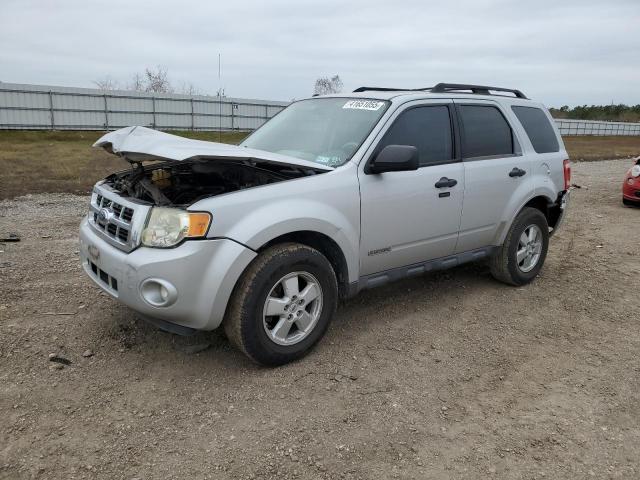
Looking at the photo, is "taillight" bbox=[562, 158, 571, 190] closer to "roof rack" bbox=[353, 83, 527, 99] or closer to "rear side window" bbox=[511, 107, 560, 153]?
"rear side window" bbox=[511, 107, 560, 153]

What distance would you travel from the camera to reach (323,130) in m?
4.25

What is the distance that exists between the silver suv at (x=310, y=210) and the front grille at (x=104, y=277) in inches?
0.6

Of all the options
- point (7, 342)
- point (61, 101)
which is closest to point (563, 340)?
point (7, 342)

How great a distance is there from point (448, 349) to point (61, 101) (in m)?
28.8

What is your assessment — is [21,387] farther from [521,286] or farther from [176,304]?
[521,286]

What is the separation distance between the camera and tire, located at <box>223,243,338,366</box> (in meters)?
3.27

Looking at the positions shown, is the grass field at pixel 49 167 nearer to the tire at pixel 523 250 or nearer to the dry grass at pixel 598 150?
the dry grass at pixel 598 150

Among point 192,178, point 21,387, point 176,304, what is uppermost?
point 192,178

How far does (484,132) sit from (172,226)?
9.93 ft

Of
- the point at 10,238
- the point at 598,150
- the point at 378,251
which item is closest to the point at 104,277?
the point at 378,251

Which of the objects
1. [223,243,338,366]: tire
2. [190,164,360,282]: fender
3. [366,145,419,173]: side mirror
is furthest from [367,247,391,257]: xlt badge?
[366,145,419,173]: side mirror

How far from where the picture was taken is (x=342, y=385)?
3398mm

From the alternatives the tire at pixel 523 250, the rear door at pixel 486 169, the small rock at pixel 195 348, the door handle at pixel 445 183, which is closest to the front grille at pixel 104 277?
the small rock at pixel 195 348

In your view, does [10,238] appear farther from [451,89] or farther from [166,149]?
[451,89]
